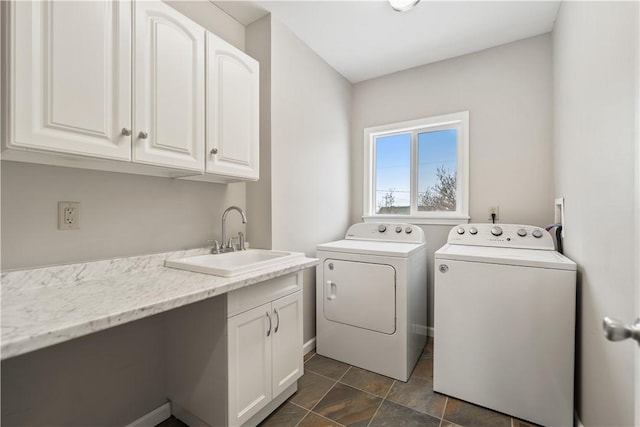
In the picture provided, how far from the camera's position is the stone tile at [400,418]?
1.61 metres

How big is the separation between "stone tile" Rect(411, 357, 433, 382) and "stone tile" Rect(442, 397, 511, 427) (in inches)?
11.4

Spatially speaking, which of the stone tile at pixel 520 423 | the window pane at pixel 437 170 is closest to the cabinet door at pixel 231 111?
the window pane at pixel 437 170

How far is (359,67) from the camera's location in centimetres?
282

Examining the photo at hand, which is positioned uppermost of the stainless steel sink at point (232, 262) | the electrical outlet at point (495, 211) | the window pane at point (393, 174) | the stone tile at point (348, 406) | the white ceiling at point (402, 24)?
the white ceiling at point (402, 24)

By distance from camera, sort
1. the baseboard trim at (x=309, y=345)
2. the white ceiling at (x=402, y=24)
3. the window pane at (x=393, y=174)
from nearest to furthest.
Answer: the white ceiling at (x=402, y=24) → the baseboard trim at (x=309, y=345) → the window pane at (x=393, y=174)

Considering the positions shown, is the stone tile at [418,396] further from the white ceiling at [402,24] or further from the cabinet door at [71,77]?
the white ceiling at [402,24]

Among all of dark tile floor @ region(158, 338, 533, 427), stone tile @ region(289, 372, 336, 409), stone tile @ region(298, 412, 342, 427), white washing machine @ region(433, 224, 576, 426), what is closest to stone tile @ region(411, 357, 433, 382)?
dark tile floor @ region(158, 338, 533, 427)

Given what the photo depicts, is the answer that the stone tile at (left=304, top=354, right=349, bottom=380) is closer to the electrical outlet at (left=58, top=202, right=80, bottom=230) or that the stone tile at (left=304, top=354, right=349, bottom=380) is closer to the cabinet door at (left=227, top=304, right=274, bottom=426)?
the cabinet door at (left=227, top=304, right=274, bottom=426)

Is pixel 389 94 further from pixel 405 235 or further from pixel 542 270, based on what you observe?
pixel 542 270

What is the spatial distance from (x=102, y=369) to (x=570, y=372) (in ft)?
7.91

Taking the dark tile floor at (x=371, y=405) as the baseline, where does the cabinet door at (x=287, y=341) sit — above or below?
above

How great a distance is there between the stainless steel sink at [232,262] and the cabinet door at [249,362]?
0.74 ft

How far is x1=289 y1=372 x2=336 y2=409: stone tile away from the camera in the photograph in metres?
1.81

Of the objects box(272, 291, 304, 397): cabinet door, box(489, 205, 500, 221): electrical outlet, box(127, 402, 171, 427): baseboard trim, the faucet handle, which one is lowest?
box(127, 402, 171, 427): baseboard trim
